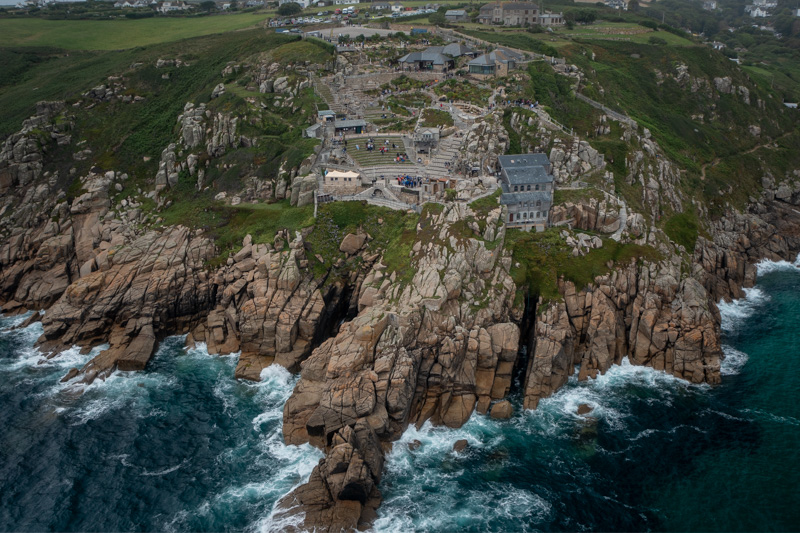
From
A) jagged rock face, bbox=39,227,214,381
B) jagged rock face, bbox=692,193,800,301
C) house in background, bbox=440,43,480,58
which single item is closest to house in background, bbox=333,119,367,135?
jagged rock face, bbox=39,227,214,381

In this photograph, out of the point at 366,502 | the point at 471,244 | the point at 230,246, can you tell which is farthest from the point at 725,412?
the point at 230,246

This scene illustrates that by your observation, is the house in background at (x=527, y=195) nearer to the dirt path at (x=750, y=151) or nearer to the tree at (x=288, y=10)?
the dirt path at (x=750, y=151)

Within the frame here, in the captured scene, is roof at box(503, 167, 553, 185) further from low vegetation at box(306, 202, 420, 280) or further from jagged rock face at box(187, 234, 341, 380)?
jagged rock face at box(187, 234, 341, 380)

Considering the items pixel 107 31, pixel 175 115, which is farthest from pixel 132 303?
pixel 107 31

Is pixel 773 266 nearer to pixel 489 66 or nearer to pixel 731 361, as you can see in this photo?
pixel 731 361

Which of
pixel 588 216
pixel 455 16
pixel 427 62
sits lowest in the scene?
pixel 588 216

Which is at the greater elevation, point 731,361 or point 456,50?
point 456,50
